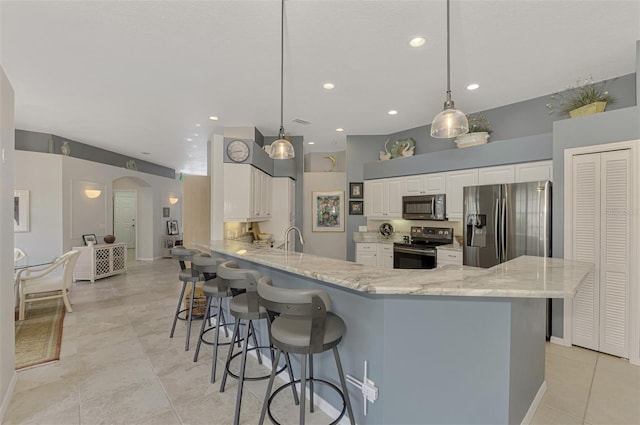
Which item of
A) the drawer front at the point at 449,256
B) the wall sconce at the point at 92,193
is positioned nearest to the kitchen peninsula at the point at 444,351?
the drawer front at the point at 449,256

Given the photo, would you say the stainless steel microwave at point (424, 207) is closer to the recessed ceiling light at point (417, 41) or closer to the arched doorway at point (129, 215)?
the recessed ceiling light at point (417, 41)

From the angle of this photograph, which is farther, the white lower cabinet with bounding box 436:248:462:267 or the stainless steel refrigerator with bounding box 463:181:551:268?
the white lower cabinet with bounding box 436:248:462:267

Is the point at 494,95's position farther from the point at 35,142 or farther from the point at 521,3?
the point at 35,142

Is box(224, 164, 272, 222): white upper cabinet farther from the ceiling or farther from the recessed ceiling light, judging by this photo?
the recessed ceiling light

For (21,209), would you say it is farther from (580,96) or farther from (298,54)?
(580,96)

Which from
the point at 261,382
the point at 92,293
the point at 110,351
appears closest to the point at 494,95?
the point at 261,382

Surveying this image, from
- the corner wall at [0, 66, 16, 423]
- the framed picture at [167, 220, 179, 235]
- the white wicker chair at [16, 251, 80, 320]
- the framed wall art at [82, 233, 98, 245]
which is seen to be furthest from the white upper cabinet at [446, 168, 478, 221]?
the framed picture at [167, 220, 179, 235]

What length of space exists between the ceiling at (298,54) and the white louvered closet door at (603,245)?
3.97ft

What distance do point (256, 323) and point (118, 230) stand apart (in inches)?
383

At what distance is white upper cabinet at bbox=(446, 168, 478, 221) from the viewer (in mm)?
4301

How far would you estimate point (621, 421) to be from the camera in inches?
77.5

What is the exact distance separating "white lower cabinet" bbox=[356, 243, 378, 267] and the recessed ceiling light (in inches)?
138

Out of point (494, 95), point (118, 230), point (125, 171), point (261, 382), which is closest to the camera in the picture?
point (261, 382)

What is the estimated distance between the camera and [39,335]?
340 cm
